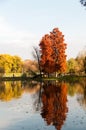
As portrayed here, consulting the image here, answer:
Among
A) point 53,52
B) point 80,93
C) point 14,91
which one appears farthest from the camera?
point 53,52

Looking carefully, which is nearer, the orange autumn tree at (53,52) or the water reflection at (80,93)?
the water reflection at (80,93)

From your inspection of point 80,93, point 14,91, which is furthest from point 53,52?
point 80,93

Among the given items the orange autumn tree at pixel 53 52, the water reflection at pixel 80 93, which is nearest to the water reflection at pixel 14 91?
the water reflection at pixel 80 93

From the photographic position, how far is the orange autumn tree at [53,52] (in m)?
83.4

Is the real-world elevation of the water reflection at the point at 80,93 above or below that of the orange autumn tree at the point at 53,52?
below

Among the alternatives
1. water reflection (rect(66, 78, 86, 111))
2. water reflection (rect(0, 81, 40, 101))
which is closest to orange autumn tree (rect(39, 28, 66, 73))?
water reflection (rect(0, 81, 40, 101))

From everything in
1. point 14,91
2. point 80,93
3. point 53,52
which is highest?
point 53,52

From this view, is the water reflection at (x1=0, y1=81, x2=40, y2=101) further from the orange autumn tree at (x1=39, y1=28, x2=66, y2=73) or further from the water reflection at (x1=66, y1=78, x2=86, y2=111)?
the orange autumn tree at (x1=39, y1=28, x2=66, y2=73)

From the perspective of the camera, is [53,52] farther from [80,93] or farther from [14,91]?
[80,93]

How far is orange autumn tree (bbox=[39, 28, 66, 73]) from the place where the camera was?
274 ft

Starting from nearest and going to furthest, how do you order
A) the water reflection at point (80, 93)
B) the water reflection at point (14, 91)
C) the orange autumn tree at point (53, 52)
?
the water reflection at point (80, 93) < the water reflection at point (14, 91) < the orange autumn tree at point (53, 52)

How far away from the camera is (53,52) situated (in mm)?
85062

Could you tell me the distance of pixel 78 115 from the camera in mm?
22328

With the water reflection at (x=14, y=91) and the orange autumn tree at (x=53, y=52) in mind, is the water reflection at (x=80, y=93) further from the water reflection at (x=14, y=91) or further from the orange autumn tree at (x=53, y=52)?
the orange autumn tree at (x=53, y=52)
